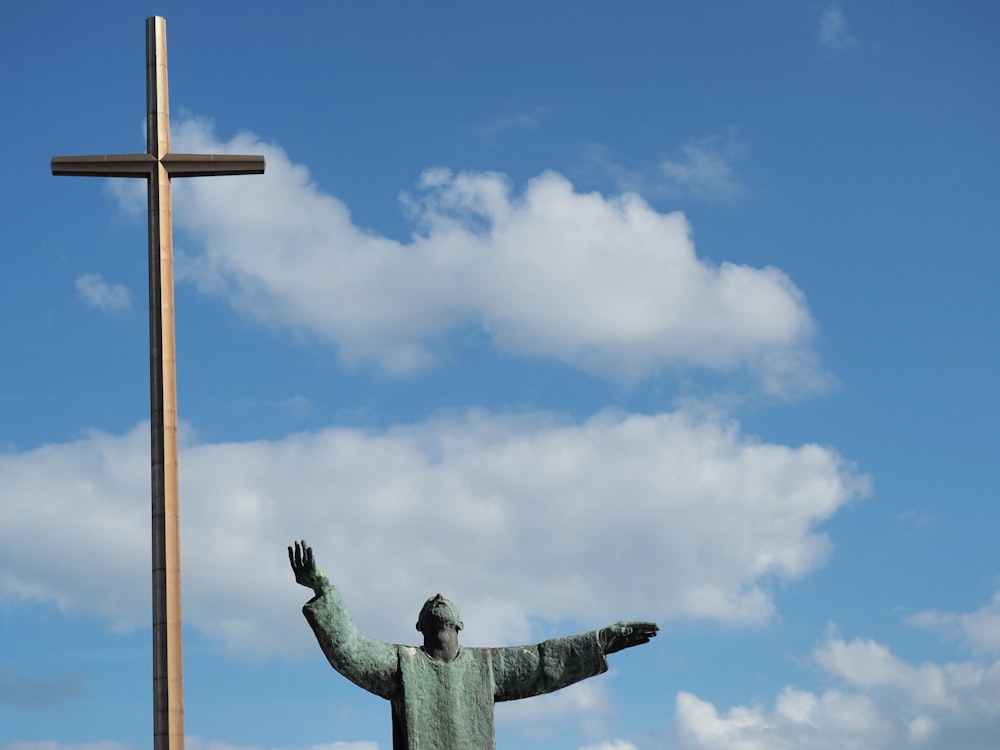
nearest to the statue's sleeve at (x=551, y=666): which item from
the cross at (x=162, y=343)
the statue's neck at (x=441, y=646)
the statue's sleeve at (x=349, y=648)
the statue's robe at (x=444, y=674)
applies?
the statue's robe at (x=444, y=674)

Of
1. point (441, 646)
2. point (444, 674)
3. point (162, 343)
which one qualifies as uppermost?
point (162, 343)

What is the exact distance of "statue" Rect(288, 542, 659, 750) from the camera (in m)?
13.1

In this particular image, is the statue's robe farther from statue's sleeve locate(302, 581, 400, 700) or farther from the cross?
the cross

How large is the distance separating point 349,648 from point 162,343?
4.83m

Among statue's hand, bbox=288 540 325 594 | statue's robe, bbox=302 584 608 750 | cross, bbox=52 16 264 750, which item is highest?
cross, bbox=52 16 264 750

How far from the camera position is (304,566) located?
510 inches

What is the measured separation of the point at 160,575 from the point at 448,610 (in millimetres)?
3663

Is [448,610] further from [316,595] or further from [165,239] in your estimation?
[165,239]

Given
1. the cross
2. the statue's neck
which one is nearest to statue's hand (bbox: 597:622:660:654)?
the statue's neck

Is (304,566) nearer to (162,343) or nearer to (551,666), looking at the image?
(551,666)

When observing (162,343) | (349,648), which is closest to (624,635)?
(349,648)

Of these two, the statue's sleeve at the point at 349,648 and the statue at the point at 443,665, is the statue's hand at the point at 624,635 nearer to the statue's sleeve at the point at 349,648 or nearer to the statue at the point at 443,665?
the statue at the point at 443,665

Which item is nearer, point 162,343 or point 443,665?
point 443,665

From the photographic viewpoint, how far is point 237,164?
1722 cm
